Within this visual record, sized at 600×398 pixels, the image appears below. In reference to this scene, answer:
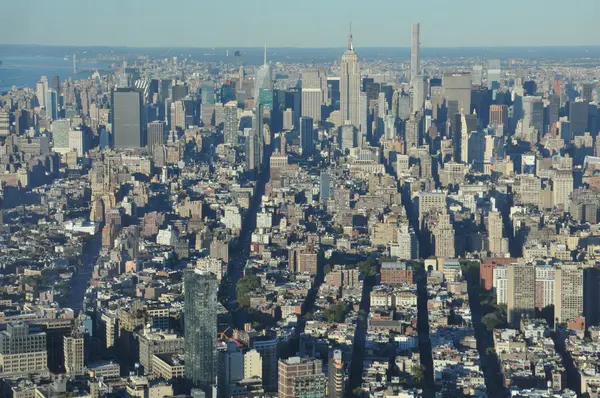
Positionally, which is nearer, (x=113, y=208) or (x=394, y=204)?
(x=113, y=208)

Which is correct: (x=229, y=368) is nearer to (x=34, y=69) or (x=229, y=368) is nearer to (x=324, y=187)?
(x=324, y=187)

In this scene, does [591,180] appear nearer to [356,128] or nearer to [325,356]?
[356,128]

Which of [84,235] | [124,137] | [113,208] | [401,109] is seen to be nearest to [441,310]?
[84,235]

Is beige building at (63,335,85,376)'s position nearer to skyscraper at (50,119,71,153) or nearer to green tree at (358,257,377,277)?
green tree at (358,257,377,277)

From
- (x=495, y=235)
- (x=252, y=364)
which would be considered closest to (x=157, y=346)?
(x=252, y=364)

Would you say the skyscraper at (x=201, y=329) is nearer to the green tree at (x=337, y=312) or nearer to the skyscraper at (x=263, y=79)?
the green tree at (x=337, y=312)

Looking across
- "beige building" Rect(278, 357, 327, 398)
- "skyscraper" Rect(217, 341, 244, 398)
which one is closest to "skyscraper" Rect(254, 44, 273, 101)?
"skyscraper" Rect(217, 341, 244, 398)
